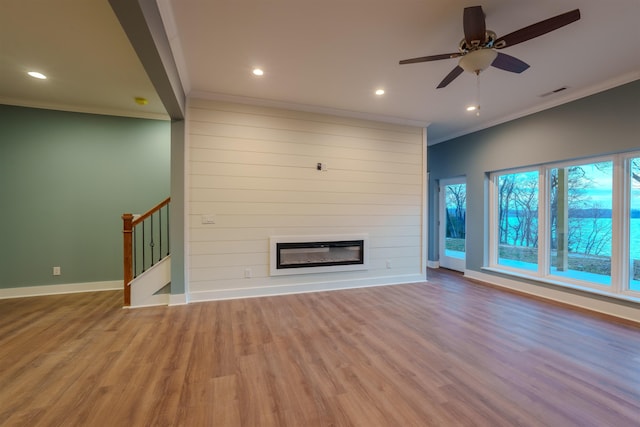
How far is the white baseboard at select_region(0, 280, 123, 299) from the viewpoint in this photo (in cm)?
379

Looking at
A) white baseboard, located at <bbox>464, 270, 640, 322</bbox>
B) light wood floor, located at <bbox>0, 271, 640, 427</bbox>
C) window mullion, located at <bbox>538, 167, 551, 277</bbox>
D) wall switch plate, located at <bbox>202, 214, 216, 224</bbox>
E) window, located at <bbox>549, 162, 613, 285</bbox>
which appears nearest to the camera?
light wood floor, located at <bbox>0, 271, 640, 427</bbox>

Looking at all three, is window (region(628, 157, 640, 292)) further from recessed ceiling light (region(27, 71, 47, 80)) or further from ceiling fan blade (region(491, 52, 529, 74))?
recessed ceiling light (region(27, 71, 47, 80))

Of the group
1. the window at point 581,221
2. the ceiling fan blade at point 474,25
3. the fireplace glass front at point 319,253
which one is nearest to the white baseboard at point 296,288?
the fireplace glass front at point 319,253

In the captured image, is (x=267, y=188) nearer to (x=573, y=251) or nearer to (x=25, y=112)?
(x=25, y=112)

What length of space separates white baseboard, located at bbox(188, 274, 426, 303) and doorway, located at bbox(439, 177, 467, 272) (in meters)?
1.54

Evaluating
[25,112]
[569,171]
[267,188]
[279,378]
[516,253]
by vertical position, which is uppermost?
[25,112]

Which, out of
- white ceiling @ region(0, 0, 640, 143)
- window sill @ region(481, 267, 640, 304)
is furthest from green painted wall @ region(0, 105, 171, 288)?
window sill @ region(481, 267, 640, 304)

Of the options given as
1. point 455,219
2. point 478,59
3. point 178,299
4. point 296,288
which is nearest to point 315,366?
point 296,288

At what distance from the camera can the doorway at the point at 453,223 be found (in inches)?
223

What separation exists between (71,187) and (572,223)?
24.6 feet

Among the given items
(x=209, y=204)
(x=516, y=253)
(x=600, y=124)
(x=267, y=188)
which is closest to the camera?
(x=600, y=124)

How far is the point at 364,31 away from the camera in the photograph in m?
2.37

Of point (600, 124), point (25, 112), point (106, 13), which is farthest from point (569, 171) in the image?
point (25, 112)

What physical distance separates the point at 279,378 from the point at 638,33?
423 centimetres
